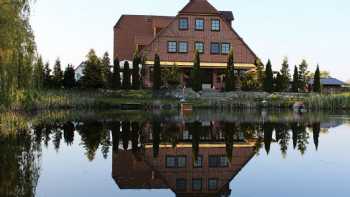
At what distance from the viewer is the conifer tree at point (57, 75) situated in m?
45.0

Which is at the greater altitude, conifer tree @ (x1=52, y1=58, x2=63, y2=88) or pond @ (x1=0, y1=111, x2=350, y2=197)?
conifer tree @ (x1=52, y1=58, x2=63, y2=88)

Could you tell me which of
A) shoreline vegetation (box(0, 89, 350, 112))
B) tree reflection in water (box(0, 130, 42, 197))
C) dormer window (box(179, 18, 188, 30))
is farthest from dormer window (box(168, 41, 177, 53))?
tree reflection in water (box(0, 130, 42, 197))

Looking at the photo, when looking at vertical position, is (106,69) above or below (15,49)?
above

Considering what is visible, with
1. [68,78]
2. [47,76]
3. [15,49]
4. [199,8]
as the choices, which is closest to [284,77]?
[199,8]

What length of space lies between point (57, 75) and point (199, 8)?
1748 cm

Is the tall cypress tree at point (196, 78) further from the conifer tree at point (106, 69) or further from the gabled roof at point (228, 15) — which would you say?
the gabled roof at point (228, 15)

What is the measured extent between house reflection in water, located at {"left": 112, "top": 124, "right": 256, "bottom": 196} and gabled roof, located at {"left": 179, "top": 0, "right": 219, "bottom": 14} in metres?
37.4

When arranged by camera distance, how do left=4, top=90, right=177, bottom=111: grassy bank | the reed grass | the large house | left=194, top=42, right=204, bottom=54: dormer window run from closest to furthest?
left=4, top=90, right=177, bottom=111: grassy bank < the reed grass < the large house < left=194, top=42, right=204, bottom=54: dormer window

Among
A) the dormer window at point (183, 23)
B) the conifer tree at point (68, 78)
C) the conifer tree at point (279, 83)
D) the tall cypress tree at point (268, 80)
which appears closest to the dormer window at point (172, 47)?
the dormer window at point (183, 23)

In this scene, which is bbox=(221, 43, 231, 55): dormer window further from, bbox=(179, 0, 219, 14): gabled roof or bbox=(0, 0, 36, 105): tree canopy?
bbox=(0, 0, 36, 105): tree canopy

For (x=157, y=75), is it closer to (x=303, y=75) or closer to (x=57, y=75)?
(x=57, y=75)

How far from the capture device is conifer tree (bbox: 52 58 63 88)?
45.0m

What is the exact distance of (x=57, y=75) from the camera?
1790 inches

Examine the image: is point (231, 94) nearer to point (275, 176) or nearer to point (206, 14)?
point (206, 14)
